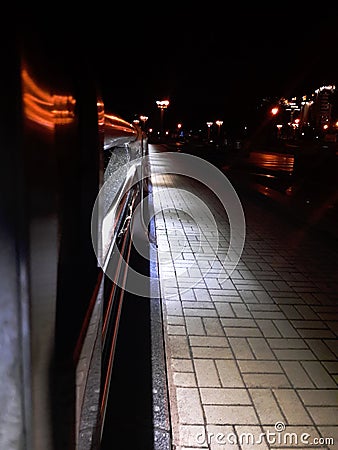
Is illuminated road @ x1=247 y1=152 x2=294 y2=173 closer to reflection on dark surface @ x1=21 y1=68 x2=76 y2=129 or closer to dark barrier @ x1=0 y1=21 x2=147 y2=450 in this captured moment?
dark barrier @ x1=0 y1=21 x2=147 y2=450

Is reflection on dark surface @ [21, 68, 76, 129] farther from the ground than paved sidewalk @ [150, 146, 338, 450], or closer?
farther from the ground

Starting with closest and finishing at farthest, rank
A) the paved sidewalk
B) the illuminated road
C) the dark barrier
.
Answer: the dark barrier → the paved sidewalk → the illuminated road

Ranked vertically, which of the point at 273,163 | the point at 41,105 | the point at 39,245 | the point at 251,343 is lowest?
the point at 251,343

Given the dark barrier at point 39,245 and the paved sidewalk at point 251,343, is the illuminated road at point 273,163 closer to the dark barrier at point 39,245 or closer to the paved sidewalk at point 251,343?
the paved sidewalk at point 251,343

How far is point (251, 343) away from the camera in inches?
182

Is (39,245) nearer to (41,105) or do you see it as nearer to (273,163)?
(41,105)

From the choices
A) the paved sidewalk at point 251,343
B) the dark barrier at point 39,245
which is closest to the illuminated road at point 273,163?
the paved sidewalk at point 251,343

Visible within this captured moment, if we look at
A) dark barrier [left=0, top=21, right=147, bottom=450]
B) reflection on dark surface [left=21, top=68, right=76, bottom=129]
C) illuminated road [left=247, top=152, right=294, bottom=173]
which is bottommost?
illuminated road [left=247, top=152, right=294, bottom=173]

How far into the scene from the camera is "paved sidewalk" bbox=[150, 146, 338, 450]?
3352 mm

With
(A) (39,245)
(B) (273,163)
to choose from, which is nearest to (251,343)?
(A) (39,245)

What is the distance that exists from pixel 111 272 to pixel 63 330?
5.80 feet

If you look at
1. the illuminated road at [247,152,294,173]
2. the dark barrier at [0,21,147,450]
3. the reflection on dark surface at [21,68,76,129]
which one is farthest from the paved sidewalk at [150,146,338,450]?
the illuminated road at [247,152,294,173]

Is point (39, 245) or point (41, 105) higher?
point (41, 105)

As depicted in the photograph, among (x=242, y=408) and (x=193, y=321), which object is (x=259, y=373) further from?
(x=193, y=321)
